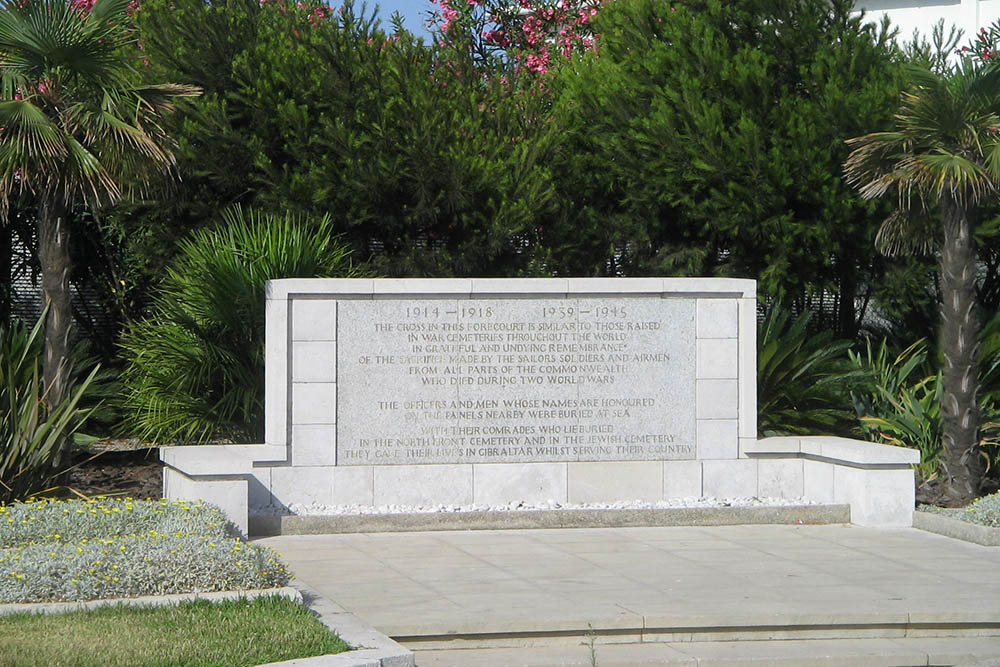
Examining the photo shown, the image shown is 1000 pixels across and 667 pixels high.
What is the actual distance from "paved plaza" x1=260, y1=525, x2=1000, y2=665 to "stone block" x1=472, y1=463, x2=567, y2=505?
64 cm

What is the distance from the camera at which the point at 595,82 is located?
14.9 metres

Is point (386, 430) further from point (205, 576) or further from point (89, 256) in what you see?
point (89, 256)

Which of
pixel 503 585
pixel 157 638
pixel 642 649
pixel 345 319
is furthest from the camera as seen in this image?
pixel 345 319

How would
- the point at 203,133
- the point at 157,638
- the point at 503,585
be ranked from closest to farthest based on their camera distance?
1. the point at 157,638
2. the point at 503,585
3. the point at 203,133

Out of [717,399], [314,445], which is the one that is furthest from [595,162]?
[314,445]

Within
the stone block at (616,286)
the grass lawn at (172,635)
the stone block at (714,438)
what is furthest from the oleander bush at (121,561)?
the stone block at (714,438)

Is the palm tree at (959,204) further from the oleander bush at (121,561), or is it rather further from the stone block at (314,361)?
the oleander bush at (121,561)

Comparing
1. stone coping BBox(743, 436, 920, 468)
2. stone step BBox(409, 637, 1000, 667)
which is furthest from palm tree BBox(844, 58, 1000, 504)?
stone step BBox(409, 637, 1000, 667)

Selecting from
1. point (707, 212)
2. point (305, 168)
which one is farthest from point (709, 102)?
point (305, 168)

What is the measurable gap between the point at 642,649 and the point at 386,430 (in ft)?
14.4

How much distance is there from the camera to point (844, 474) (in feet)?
35.4

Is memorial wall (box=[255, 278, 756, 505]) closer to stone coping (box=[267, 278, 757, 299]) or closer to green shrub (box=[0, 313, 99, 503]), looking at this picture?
stone coping (box=[267, 278, 757, 299])

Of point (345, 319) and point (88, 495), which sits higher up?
point (345, 319)

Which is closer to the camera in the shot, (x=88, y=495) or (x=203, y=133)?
(x=88, y=495)
